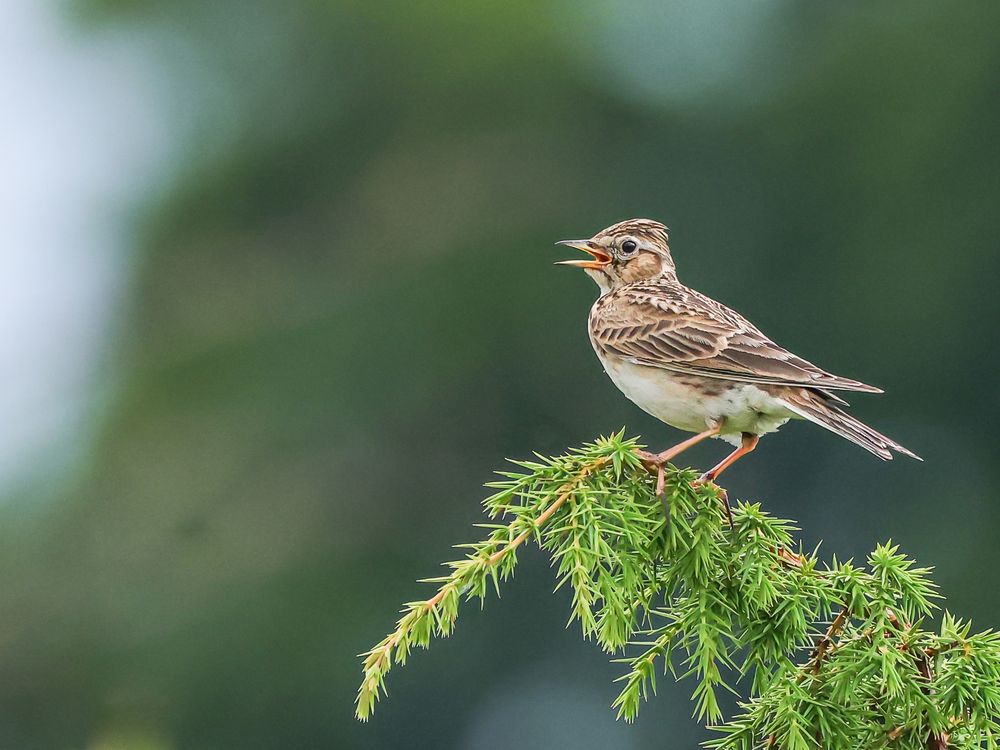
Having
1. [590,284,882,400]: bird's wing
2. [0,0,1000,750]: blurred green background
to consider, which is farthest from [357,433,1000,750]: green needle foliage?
[0,0,1000,750]: blurred green background

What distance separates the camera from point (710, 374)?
520 centimetres

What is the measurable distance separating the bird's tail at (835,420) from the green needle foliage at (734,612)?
70 centimetres

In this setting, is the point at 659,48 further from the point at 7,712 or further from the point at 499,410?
the point at 7,712

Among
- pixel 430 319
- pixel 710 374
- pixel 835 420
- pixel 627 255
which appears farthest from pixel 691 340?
pixel 430 319

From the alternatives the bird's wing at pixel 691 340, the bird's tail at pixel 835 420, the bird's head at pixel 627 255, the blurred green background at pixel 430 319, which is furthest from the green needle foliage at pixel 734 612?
the blurred green background at pixel 430 319

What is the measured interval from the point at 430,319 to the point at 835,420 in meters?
14.3

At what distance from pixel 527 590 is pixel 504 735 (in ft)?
5.65

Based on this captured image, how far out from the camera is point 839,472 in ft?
59.4

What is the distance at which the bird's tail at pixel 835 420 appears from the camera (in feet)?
14.5

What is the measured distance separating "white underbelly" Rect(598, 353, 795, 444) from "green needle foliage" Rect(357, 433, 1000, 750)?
50.3 inches

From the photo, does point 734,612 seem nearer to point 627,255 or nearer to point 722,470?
point 722,470

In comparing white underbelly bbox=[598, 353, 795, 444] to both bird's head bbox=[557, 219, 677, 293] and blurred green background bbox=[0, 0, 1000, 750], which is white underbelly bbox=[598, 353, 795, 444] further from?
blurred green background bbox=[0, 0, 1000, 750]

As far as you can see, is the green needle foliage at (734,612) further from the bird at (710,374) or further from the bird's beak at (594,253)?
the bird's beak at (594,253)

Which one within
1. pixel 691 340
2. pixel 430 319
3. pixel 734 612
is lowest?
pixel 430 319
